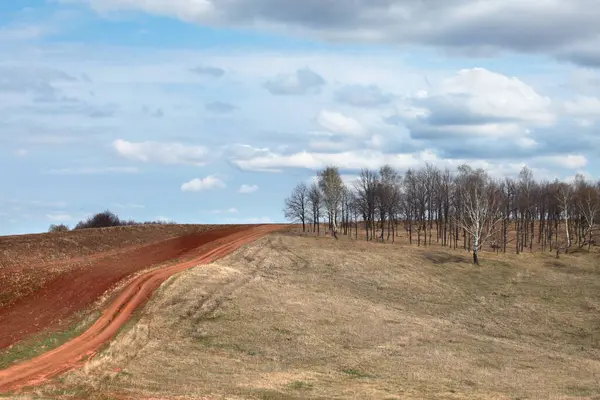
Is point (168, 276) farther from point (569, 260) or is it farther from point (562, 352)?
point (569, 260)

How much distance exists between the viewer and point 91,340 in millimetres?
37719

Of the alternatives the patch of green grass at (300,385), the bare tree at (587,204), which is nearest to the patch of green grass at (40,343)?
the patch of green grass at (300,385)

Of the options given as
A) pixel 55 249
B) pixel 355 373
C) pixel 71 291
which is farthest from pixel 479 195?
pixel 355 373

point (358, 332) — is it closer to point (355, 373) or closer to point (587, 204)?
point (355, 373)

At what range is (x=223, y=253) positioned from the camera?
71312mm

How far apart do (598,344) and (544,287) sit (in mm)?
17478

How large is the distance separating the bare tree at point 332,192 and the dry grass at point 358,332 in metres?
26.9

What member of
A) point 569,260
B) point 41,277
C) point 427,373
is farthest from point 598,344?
point 41,277

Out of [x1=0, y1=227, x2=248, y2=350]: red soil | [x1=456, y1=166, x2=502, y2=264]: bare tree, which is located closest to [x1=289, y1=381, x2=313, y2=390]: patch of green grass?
[x1=0, y1=227, x2=248, y2=350]: red soil

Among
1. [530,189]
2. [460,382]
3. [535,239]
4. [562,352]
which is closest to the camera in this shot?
[460,382]

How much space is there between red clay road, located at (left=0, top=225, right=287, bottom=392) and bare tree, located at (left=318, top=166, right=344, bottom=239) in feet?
138

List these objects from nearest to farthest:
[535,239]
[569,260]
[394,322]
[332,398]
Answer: [332,398] < [394,322] < [569,260] < [535,239]

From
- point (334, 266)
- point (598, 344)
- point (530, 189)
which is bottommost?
point (598, 344)

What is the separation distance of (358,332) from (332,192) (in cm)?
6116
